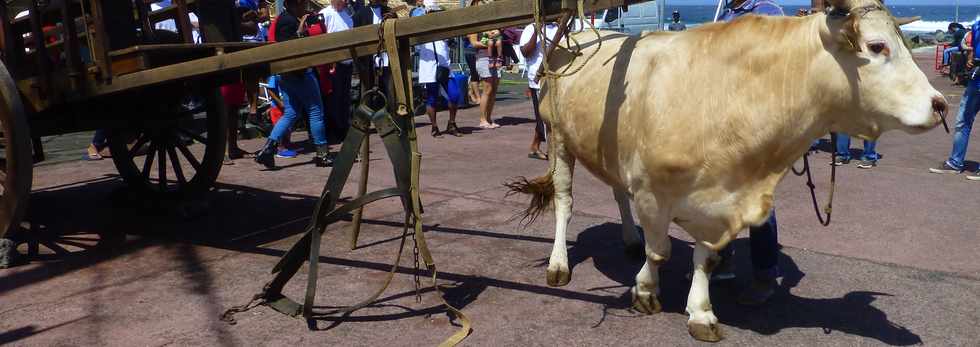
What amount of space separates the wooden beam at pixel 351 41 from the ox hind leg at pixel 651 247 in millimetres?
1106

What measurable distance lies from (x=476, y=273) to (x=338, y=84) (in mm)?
6662

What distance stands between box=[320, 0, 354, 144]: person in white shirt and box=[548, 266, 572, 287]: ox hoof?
21.0 feet

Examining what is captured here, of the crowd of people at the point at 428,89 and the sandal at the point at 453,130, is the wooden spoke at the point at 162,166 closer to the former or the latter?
the crowd of people at the point at 428,89

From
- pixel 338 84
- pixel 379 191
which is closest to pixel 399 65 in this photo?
pixel 379 191

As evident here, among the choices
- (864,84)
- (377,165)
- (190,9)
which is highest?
(190,9)

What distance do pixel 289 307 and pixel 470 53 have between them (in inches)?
428

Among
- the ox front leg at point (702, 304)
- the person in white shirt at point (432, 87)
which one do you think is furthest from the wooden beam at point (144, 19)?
the person in white shirt at point (432, 87)

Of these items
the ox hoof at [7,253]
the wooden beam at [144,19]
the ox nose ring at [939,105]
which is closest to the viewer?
the ox nose ring at [939,105]

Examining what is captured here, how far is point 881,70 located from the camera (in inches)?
155

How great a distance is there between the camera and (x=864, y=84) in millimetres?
3994

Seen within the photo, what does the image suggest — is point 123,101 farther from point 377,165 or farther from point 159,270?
point 377,165

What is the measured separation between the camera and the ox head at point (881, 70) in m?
3.89

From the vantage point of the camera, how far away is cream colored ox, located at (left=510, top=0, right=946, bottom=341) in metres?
3.96

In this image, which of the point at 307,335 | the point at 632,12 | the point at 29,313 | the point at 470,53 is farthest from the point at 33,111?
the point at 632,12
